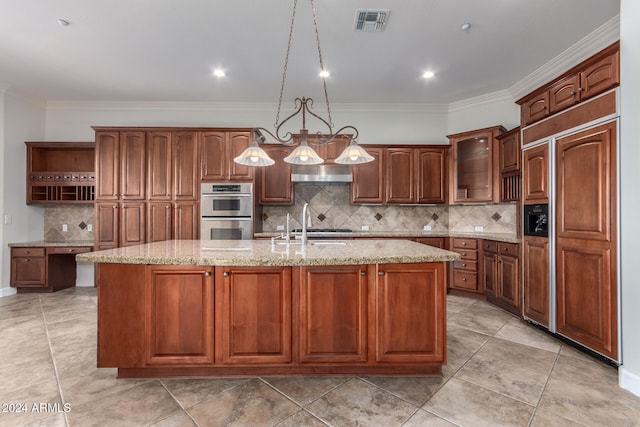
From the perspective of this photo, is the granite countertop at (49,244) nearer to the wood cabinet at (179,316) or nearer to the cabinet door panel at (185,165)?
the cabinet door panel at (185,165)

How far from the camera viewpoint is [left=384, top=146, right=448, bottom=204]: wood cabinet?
457 centimetres

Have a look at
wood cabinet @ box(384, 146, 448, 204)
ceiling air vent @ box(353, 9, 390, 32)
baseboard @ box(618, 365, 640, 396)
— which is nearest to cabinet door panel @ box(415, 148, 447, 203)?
wood cabinet @ box(384, 146, 448, 204)

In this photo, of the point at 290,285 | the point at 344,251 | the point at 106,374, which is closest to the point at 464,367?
the point at 344,251

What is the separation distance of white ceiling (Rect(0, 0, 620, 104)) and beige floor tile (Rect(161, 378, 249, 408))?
303 centimetres

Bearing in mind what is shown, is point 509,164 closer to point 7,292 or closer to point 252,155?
point 252,155

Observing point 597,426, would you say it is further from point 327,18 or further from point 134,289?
point 327,18

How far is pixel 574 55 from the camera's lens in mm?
3229

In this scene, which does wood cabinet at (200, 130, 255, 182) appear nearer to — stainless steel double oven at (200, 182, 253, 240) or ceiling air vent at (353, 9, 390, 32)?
stainless steel double oven at (200, 182, 253, 240)

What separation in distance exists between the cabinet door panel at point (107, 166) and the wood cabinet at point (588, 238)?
543cm

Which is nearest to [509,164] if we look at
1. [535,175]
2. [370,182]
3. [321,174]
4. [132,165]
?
[535,175]

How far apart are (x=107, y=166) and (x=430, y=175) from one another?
4868 millimetres

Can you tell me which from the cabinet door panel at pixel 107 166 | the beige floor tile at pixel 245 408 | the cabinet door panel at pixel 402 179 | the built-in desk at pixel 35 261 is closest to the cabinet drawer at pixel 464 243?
the cabinet door panel at pixel 402 179

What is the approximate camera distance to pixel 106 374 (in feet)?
7.00

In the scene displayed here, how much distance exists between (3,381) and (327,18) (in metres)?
3.85
